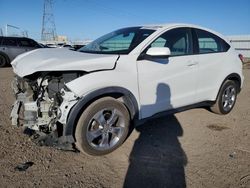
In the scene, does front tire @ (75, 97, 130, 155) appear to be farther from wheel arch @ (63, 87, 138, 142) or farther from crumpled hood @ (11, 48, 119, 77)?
crumpled hood @ (11, 48, 119, 77)

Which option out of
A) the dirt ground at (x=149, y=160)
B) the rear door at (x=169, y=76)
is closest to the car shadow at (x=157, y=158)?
the dirt ground at (x=149, y=160)

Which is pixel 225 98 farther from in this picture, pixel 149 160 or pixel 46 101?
pixel 46 101

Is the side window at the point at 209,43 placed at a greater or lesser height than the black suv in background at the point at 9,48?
lesser

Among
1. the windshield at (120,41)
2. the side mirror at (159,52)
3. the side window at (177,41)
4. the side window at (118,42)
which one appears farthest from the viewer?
the side window at (177,41)

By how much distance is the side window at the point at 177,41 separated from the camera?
4410mm

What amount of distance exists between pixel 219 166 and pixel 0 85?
7399 millimetres

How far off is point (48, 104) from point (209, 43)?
10.6ft

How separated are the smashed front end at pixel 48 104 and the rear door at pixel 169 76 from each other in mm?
1016

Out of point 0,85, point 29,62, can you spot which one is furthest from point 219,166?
point 0,85

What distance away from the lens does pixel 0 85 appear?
28.3 ft

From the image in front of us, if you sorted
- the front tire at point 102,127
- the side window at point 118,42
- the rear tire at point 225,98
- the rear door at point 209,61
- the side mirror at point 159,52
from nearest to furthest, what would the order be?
1. the front tire at point 102,127
2. the side mirror at point 159,52
3. the side window at point 118,42
4. the rear door at point 209,61
5. the rear tire at point 225,98

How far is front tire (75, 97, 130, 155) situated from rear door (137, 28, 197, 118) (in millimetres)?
399

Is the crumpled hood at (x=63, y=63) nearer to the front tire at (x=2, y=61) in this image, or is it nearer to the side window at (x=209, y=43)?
the side window at (x=209, y=43)

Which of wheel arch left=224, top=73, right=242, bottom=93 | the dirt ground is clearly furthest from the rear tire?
the dirt ground
